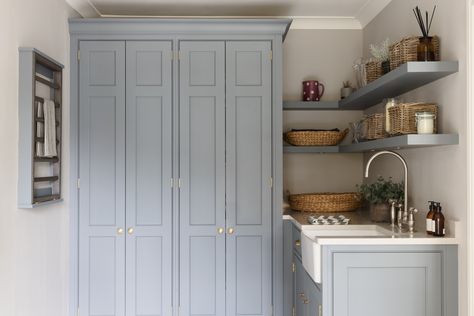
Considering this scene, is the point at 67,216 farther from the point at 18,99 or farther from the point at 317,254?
the point at 317,254

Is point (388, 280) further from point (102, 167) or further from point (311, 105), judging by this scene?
point (102, 167)

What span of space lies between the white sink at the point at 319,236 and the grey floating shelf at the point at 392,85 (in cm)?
84

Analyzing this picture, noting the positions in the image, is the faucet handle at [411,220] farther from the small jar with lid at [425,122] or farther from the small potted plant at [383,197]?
the small jar with lid at [425,122]

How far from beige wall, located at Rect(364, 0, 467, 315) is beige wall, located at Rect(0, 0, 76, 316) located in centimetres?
223

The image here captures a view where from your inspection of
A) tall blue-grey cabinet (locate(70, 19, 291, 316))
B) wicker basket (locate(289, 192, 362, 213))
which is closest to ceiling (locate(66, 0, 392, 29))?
tall blue-grey cabinet (locate(70, 19, 291, 316))

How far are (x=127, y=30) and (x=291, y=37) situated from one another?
1.40 meters

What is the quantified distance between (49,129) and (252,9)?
176 cm

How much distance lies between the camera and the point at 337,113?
3.74 meters

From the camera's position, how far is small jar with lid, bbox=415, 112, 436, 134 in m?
2.21

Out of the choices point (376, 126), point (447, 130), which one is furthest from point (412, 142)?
point (376, 126)

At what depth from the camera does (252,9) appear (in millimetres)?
3416

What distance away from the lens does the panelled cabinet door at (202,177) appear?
312 cm

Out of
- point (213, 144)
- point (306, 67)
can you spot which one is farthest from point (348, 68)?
point (213, 144)

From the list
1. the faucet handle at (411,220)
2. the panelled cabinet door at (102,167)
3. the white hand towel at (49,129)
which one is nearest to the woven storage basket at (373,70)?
the faucet handle at (411,220)
